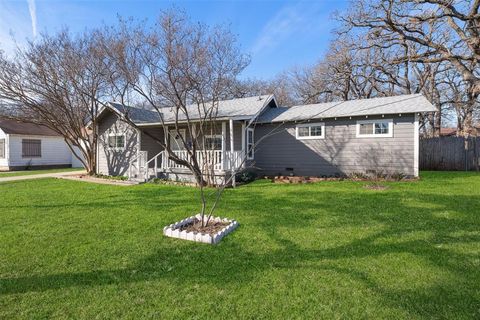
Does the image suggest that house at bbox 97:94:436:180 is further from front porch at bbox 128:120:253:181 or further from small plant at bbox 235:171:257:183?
small plant at bbox 235:171:257:183

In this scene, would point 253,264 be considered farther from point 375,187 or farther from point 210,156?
point 210,156

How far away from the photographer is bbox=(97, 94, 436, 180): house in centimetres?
1102

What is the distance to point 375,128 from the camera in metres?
11.5

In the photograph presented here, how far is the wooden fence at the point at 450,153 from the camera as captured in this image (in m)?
13.9

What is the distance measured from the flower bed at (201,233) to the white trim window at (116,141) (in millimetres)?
10935

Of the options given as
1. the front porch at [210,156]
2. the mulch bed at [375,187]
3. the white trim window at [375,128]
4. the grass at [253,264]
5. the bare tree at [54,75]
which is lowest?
the grass at [253,264]

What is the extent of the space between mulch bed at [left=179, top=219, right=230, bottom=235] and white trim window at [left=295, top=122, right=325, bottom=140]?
8.61 meters

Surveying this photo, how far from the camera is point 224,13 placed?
8438 mm

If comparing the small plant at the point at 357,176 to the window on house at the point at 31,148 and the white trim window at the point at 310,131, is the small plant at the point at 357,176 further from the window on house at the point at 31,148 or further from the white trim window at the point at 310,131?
the window on house at the point at 31,148

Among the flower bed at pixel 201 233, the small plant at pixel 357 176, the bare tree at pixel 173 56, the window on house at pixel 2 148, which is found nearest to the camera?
the flower bed at pixel 201 233

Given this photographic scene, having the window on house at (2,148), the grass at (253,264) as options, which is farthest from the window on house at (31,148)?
the grass at (253,264)

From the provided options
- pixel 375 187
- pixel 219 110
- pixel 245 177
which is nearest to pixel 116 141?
pixel 219 110

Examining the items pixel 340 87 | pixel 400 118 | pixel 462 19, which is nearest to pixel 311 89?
pixel 340 87

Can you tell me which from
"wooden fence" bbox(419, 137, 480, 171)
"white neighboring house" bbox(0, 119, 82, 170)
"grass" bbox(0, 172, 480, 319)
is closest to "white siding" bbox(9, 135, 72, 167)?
"white neighboring house" bbox(0, 119, 82, 170)
